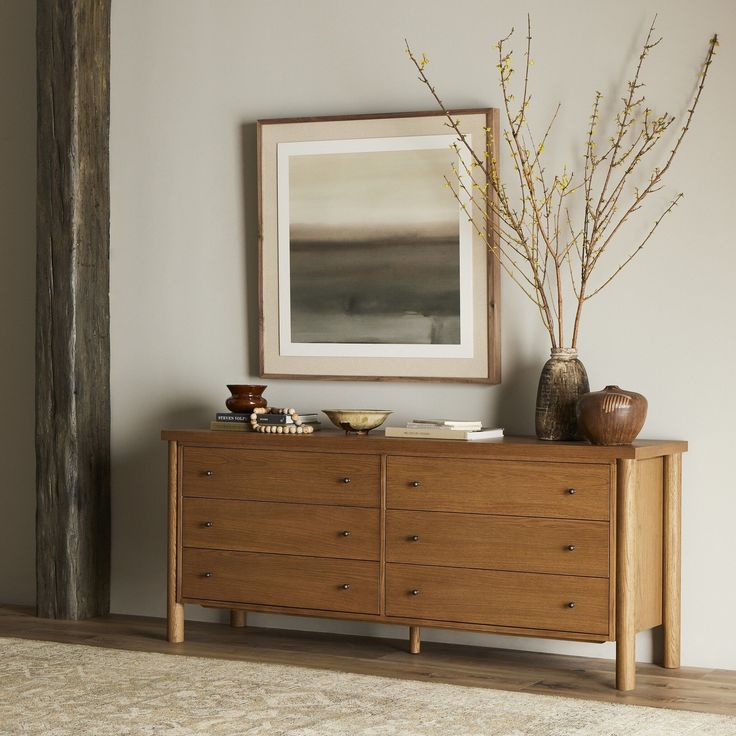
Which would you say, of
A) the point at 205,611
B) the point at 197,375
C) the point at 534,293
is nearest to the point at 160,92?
the point at 197,375

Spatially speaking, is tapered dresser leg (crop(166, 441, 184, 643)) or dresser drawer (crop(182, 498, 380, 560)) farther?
tapered dresser leg (crop(166, 441, 184, 643))

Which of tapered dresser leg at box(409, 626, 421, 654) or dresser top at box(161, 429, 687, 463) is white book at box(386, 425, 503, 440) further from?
tapered dresser leg at box(409, 626, 421, 654)

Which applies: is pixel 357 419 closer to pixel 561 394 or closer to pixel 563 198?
pixel 561 394

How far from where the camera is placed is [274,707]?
3.24 metres

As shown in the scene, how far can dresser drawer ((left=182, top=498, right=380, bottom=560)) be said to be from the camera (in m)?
3.78

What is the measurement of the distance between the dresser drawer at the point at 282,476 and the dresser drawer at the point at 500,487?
0.33 feet

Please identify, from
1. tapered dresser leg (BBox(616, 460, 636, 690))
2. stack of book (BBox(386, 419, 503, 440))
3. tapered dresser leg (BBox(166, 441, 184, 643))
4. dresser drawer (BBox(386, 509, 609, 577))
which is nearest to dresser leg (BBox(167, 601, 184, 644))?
tapered dresser leg (BBox(166, 441, 184, 643))

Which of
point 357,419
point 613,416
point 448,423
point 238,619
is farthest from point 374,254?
point 238,619

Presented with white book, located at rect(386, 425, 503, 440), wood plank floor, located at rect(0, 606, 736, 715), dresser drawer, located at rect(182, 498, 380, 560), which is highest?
white book, located at rect(386, 425, 503, 440)

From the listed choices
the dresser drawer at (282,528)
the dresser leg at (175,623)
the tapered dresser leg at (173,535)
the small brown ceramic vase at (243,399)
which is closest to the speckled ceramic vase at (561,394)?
the dresser drawer at (282,528)

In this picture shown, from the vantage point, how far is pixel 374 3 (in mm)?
4238

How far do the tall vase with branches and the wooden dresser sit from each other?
0.29 metres

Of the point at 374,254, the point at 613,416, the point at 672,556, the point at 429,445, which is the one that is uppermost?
the point at 374,254

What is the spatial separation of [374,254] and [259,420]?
0.71 m
